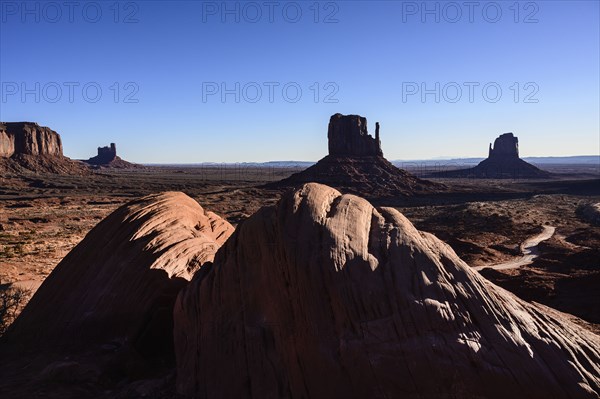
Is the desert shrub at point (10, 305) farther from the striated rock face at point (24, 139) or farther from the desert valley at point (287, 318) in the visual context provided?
the striated rock face at point (24, 139)

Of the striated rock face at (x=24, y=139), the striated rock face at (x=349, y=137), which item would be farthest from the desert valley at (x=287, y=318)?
the striated rock face at (x=24, y=139)

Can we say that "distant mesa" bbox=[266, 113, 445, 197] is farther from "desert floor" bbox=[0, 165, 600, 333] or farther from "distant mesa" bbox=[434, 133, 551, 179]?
"distant mesa" bbox=[434, 133, 551, 179]

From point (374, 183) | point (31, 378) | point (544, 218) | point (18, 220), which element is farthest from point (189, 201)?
point (374, 183)

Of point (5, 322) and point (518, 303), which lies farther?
point (5, 322)

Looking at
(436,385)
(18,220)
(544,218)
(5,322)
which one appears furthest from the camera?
(544,218)

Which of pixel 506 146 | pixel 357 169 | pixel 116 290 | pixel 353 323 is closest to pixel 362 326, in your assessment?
pixel 353 323

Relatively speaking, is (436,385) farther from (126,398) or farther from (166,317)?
(166,317)
